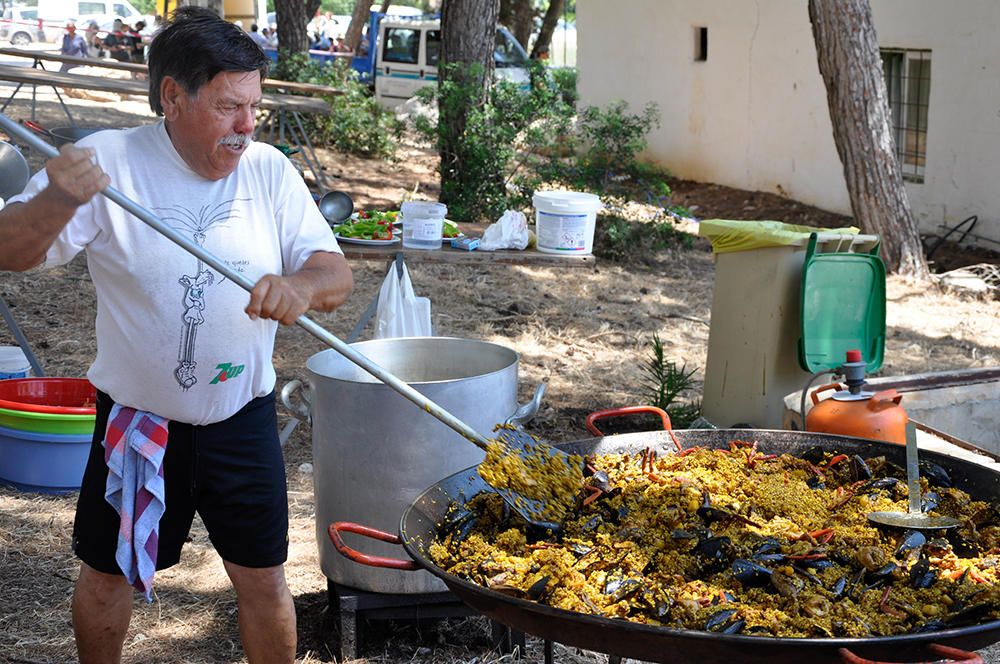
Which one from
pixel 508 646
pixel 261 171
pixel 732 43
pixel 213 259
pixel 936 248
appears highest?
pixel 732 43

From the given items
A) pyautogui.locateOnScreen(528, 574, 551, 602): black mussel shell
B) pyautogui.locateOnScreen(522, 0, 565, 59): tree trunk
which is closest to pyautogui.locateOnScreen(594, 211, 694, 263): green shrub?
pyautogui.locateOnScreen(528, 574, 551, 602): black mussel shell

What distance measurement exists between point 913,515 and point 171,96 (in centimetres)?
195

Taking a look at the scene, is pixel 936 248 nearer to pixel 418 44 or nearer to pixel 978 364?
pixel 978 364

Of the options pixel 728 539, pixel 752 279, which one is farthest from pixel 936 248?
pixel 728 539

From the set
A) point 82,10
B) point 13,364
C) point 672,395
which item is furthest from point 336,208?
point 82,10

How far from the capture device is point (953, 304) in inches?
334

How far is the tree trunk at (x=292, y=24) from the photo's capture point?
15.7 m

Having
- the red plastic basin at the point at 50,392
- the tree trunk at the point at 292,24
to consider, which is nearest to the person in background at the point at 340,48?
the tree trunk at the point at 292,24

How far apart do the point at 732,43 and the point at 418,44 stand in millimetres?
8751

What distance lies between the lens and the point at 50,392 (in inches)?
193

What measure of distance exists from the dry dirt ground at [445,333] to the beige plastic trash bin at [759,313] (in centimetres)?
92

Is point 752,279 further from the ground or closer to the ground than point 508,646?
further from the ground

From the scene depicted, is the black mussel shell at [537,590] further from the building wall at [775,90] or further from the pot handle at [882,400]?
the building wall at [775,90]

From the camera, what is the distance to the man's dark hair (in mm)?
2467
